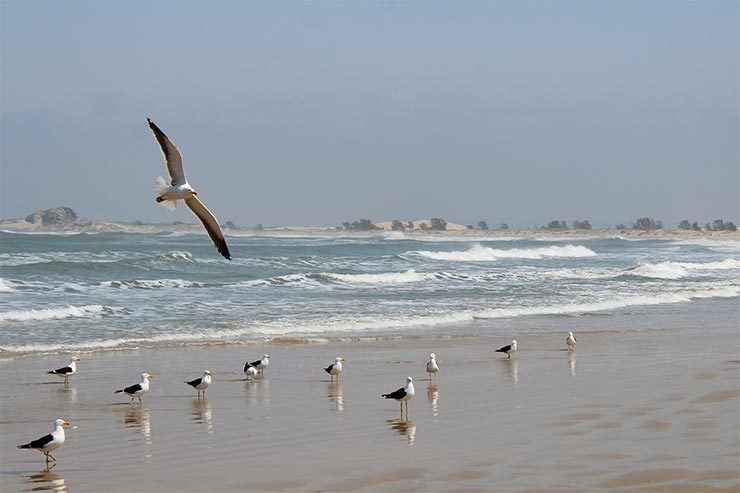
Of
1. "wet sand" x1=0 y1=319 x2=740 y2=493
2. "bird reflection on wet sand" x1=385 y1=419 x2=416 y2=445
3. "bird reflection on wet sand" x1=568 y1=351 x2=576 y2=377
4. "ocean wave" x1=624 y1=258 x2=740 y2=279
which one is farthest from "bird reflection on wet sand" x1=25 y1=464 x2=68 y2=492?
"ocean wave" x1=624 y1=258 x2=740 y2=279

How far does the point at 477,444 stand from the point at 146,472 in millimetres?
2537

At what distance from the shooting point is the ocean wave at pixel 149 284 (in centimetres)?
2573

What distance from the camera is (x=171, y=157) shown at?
10.5 meters

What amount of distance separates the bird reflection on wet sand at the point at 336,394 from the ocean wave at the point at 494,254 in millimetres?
35214

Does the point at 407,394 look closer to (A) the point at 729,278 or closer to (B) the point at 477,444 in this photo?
(B) the point at 477,444

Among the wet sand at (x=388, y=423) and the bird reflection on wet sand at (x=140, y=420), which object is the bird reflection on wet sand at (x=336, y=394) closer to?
the wet sand at (x=388, y=423)

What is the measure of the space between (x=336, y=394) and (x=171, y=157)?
9.88ft

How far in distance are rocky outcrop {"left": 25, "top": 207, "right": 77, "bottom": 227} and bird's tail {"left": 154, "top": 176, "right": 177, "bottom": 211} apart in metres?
90.4

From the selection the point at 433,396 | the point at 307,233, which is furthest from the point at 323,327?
the point at 307,233

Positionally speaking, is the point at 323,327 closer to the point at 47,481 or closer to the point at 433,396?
the point at 433,396

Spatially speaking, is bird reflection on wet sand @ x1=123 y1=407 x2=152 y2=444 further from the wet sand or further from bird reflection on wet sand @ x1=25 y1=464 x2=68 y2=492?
bird reflection on wet sand @ x1=25 y1=464 x2=68 y2=492

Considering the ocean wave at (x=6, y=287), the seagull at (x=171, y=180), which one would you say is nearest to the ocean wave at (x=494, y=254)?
the ocean wave at (x=6, y=287)

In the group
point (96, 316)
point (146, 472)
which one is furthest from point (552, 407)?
point (96, 316)

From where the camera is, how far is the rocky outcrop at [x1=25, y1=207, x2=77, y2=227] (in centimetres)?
9806
